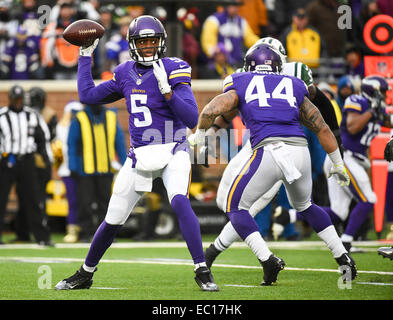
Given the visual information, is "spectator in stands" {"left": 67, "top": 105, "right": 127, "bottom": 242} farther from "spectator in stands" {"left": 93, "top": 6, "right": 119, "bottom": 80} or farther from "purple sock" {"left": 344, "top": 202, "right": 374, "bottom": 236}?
"purple sock" {"left": 344, "top": 202, "right": 374, "bottom": 236}

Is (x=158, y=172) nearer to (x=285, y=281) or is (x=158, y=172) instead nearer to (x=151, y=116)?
(x=151, y=116)

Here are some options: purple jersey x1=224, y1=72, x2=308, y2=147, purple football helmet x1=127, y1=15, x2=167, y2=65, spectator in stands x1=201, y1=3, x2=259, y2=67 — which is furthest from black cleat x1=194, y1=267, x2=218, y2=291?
spectator in stands x1=201, y1=3, x2=259, y2=67

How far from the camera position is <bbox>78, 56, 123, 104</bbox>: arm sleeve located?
23.3 ft

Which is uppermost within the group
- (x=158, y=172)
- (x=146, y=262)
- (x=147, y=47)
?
(x=147, y=47)

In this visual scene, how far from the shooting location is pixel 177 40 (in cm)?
1244

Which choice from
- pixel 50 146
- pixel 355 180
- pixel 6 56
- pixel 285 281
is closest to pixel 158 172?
pixel 285 281

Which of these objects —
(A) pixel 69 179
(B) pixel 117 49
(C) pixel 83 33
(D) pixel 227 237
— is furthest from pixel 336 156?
(B) pixel 117 49

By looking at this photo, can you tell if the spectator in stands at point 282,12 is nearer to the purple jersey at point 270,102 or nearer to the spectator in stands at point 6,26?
the spectator in stands at point 6,26

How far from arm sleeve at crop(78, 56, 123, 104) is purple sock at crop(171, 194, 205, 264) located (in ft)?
3.12

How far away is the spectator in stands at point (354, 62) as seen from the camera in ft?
45.0

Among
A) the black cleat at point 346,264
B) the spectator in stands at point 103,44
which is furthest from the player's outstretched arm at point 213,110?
the spectator in stands at point 103,44

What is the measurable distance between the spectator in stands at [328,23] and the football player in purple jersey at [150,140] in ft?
26.8

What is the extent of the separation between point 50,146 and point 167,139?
20.7ft

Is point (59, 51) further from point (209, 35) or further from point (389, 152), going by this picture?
point (389, 152)
